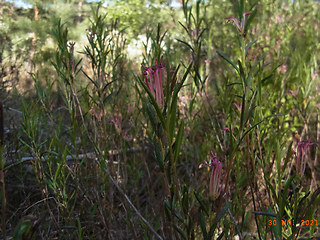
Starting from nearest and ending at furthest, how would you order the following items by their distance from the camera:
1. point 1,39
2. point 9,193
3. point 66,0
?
point 9,193
point 1,39
point 66,0

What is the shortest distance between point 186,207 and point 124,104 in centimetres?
175

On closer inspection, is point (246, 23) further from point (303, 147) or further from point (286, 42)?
point (286, 42)

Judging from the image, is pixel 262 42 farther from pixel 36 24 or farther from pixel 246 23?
pixel 36 24

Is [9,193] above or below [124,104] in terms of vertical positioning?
below

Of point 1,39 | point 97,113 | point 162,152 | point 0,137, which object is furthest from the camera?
point 1,39

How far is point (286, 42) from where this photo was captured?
3.22 metres

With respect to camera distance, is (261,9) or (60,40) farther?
(261,9)

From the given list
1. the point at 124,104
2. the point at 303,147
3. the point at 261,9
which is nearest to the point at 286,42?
the point at 261,9

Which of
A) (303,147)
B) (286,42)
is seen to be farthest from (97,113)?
(286,42)

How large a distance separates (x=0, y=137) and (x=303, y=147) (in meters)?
1.21

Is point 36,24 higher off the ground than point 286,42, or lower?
higher

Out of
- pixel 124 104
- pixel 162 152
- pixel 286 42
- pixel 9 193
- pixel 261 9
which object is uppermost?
pixel 261 9

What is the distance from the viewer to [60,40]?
1.34m

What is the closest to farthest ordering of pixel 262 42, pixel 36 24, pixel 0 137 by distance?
1. pixel 0 137
2. pixel 262 42
3. pixel 36 24
